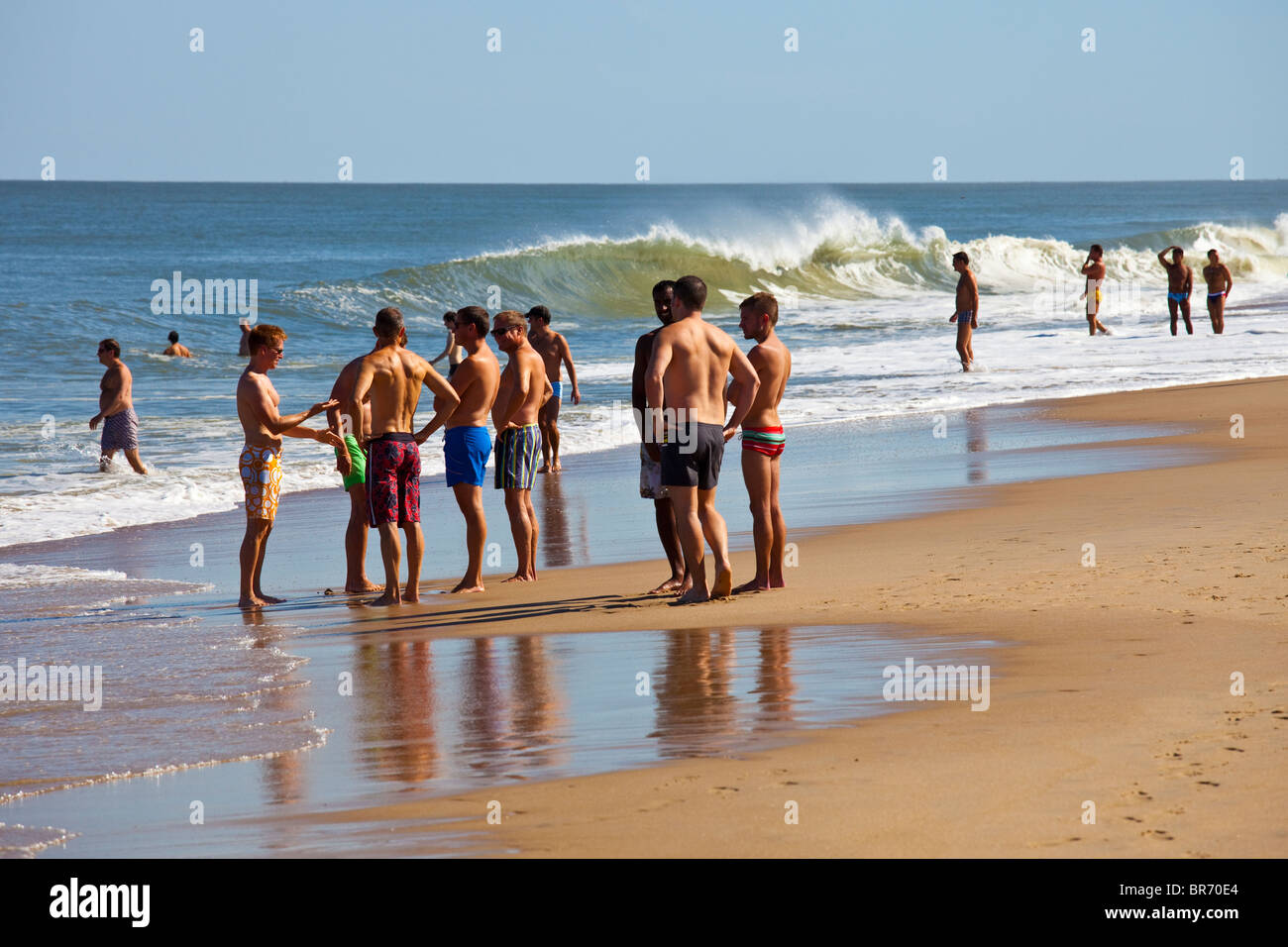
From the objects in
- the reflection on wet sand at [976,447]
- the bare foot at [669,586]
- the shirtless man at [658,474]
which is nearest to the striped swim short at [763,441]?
the shirtless man at [658,474]

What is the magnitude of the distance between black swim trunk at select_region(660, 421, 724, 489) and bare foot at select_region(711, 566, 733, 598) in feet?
1.43

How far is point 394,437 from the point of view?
7805mm

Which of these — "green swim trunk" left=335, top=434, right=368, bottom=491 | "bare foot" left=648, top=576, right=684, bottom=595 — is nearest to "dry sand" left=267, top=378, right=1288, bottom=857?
"bare foot" left=648, top=576, right=684, bottom=595

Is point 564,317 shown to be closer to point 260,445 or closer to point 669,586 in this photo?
point 260,445

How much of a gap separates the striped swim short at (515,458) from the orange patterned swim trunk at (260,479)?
1.26 meters

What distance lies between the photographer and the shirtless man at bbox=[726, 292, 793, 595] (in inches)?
280

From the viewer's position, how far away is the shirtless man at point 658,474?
728 centimetres

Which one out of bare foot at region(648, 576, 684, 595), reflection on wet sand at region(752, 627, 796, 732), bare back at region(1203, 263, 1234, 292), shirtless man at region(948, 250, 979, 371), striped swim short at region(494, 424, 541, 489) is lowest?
reflection on wet sand at region(752, 627, 796, 732)

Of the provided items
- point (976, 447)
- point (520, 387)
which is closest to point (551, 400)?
point (976, 447)

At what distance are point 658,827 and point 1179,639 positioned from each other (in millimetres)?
2595

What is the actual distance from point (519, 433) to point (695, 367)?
1633 millimetres

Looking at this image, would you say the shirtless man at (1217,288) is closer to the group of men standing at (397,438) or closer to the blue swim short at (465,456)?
the group of men standing at (397,438)

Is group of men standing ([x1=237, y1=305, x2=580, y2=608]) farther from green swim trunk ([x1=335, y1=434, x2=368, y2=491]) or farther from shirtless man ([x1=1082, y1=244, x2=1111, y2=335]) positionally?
shirtless man ([x1=1082, y1=244, x2=1111, y2=335])
